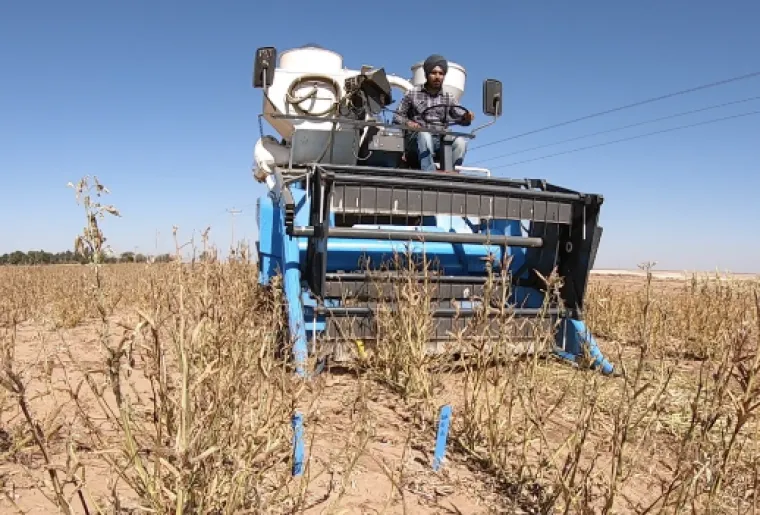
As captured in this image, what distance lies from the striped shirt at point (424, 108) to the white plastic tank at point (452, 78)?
92 cm

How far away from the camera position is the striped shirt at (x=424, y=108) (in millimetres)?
5539

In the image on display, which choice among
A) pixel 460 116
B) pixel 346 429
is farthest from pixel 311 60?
pixel 346 429

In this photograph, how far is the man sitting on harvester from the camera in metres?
5.32

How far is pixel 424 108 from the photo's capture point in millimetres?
5617

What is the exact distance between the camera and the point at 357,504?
2.03m

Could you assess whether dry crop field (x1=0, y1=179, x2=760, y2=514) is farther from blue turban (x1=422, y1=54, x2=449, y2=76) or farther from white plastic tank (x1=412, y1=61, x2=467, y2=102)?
white plastic tank (x1=412, y1=61, x2=467, y2=102)

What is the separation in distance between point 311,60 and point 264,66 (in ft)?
3.71

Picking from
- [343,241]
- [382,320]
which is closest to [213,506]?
[382,320]

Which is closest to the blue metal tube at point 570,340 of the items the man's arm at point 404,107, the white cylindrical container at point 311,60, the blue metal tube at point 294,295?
the blue metal tube at point 294,295

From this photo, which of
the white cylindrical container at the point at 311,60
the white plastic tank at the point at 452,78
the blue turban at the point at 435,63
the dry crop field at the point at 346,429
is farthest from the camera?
the white plastic tank at the point at 452,78

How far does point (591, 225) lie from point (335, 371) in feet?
Answer: 7.07

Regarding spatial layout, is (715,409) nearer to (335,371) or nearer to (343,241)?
(335,371)

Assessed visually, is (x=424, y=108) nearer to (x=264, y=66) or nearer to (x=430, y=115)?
(x=430, y=115)

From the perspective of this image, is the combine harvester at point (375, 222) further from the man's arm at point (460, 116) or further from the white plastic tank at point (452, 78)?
the white plastic tank at point (452, 78)
